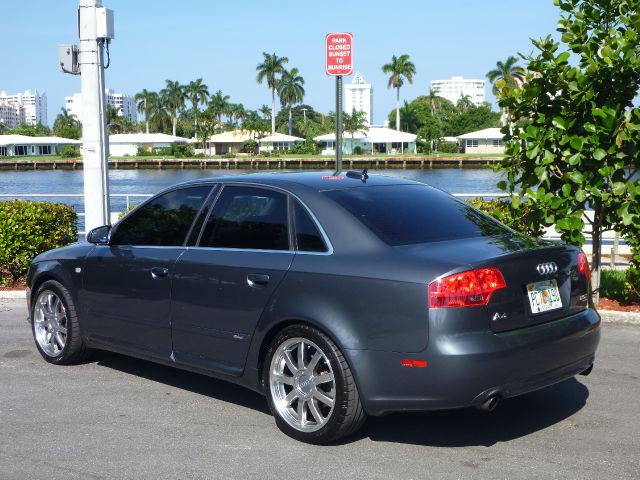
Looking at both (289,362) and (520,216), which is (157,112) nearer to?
(520,216)

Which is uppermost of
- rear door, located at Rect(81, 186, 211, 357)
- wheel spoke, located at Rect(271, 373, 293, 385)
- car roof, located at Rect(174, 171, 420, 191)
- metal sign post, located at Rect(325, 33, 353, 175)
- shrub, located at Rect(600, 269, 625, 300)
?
metal sign post, located at Rect(325, 33, 353, 175)

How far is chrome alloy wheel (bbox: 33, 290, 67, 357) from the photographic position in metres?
7.04

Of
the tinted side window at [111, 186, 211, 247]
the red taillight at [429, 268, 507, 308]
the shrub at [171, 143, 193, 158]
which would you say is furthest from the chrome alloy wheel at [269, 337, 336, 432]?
the shrub at [171, 143, 193, 158]

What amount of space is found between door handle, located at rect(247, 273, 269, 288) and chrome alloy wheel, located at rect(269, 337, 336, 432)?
0.40 metres

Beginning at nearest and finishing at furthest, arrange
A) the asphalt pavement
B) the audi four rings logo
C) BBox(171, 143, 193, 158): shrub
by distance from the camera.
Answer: the asphalt pavement < the audi four rings logo < BBox(171, 143, 193, 158): shrub

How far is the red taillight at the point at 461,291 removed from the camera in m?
4.50

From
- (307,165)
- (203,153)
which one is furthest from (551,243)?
(203,153)

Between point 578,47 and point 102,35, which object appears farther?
point 102,35

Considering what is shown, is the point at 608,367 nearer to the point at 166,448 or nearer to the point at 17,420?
the point at 166,448

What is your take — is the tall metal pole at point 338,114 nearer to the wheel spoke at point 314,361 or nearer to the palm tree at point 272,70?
the wheel spoke at point 314,361

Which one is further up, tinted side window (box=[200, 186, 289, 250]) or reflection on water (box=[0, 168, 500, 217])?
tinted side window (box=[200, 186, 289, 250])

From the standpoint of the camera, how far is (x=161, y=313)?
5.89 m

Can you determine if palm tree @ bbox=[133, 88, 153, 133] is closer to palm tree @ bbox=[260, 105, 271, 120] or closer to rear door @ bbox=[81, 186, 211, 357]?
palm tree @ bbox=[260, 105, 271, 120]

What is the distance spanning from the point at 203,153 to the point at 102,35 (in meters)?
122
